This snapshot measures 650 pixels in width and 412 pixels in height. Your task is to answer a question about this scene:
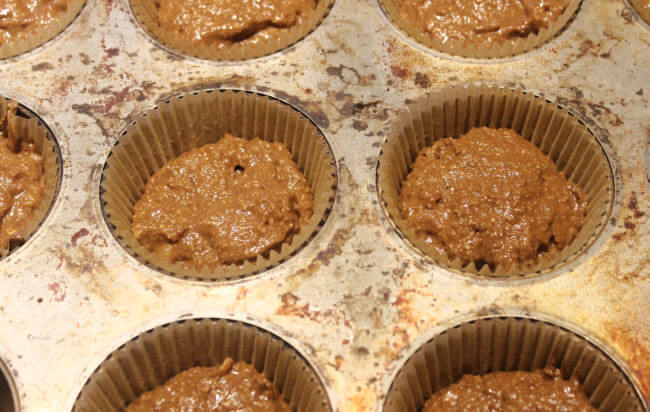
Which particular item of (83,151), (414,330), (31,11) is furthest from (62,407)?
(31,11)

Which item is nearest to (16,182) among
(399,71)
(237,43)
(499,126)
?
→ (237,43)

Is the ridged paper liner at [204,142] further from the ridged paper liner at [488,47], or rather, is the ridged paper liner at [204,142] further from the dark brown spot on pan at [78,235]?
the ridged paper liner at [488,47]

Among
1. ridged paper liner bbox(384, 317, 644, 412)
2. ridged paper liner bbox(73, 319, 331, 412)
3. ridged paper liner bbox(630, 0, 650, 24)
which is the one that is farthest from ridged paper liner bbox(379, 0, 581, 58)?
ridged paper liner bbox(73, 319, 331, 412)

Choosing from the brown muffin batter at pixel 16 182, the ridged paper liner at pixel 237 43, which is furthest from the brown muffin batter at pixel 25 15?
the brown muffin batter at pixel 16 182

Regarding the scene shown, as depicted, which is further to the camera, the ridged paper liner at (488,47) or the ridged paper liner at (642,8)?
the ridged paper liner at (642,8)

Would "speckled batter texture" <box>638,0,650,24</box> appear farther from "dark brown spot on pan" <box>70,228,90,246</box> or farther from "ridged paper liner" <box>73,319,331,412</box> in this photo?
"dark brown spot on pan" <box>70,228,90,246</box>

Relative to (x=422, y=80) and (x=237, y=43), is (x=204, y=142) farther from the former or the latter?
(x=422, y=80)
